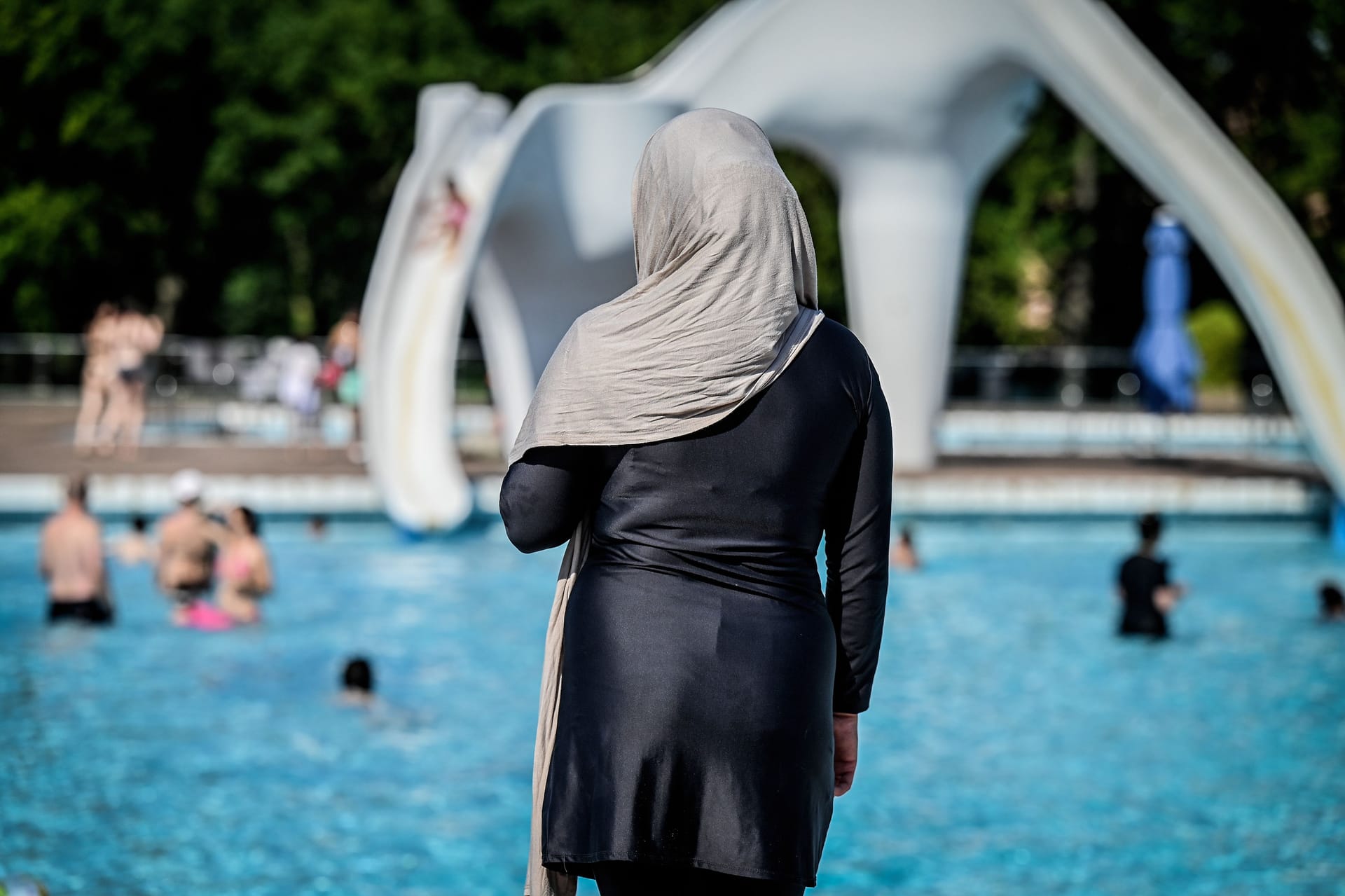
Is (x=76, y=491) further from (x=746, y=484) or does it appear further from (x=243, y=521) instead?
(x=746, y=484)

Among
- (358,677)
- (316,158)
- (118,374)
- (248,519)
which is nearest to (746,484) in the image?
(358,677)

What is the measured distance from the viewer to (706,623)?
2.34 meters

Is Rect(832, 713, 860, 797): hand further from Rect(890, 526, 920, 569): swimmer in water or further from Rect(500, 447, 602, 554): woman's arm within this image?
Rect(890, 526, 920, 569): swimmer in water

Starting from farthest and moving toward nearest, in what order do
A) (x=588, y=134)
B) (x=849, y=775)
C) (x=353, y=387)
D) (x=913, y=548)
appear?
(x=353, y=387) → (x=588, y=134) → (x=913, y=548) → (x=849, y=775)

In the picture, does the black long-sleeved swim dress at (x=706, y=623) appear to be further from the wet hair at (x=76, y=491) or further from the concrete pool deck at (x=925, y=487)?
the concrete pool deck at (x=925, y=487)

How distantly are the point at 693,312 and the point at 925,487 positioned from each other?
12.3 metres

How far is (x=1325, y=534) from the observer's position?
14.6 meters

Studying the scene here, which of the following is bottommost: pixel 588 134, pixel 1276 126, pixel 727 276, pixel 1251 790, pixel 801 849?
pixel 1251 790

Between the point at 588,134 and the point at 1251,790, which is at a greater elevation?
the point at 588,134

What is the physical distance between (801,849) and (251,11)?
38983 mm

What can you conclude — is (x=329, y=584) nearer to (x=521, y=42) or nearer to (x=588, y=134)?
(x=588, y=134)

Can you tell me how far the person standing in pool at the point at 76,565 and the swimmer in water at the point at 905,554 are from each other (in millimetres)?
5452

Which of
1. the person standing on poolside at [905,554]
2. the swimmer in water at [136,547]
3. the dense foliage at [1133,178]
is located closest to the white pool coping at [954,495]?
the person standing on poolside at [905,554]

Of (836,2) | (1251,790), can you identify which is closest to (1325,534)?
(836,2)
